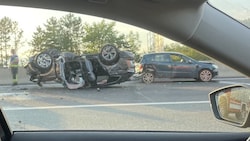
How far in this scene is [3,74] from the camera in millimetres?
3197

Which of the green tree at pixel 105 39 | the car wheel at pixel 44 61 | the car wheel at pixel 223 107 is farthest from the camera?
the car wheel at pixel 44 61

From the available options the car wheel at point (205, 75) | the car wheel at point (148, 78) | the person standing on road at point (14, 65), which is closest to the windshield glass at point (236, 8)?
the car wheel at point (205, 75)

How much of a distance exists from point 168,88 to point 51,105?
964 mm

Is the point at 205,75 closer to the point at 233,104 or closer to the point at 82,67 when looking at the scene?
the point at 82,67

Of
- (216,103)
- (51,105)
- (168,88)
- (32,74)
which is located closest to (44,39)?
(32,74)

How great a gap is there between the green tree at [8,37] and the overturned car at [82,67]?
6.7 inches

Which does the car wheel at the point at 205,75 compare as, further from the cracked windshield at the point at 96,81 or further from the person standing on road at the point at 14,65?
the person standing on road at the point at 14,65

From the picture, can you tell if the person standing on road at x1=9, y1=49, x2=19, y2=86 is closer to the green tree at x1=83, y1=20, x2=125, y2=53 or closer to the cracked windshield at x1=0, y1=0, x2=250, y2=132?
the cracked windshield at x1=0, y1=0, x2=250, y2=132

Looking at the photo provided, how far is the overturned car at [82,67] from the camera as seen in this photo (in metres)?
3.16

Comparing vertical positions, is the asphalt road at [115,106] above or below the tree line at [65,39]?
below

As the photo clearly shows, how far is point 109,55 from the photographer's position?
326 centimetres

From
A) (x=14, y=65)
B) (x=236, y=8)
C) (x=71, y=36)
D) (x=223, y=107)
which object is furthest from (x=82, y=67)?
(x=223, y=107)

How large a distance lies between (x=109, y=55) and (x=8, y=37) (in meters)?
0.75

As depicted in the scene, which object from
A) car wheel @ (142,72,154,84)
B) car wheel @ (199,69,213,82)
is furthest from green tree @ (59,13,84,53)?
car wheel @ (199,69,213,82)
